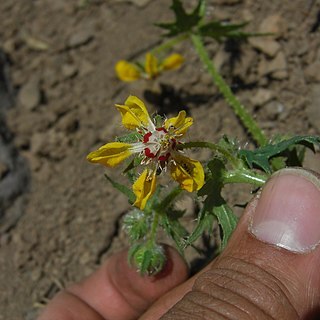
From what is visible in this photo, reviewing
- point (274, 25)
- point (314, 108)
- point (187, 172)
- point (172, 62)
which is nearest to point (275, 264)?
point (187, 172)

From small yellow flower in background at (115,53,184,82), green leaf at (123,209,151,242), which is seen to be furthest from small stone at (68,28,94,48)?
green leaf at (123,209,151,242)

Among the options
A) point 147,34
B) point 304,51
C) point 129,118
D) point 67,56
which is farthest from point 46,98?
point 129,118

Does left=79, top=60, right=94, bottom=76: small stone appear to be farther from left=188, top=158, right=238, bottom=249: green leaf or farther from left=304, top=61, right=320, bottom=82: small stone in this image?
left=188, top=158, right=238, bottom=249: green leaf

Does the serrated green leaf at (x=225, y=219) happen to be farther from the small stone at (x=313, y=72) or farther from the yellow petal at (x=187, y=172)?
the small stone at (x=313, y=72)

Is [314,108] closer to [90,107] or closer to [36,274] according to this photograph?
[90,107]

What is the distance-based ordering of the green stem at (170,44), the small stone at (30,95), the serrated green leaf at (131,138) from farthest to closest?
1. the small stone at (30,95)
2. the green stem at (170,44)
3. the serrated green leaf at (131,138)

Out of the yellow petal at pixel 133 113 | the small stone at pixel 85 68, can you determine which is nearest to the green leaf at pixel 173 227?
the yellow petal at pixel 133 113
